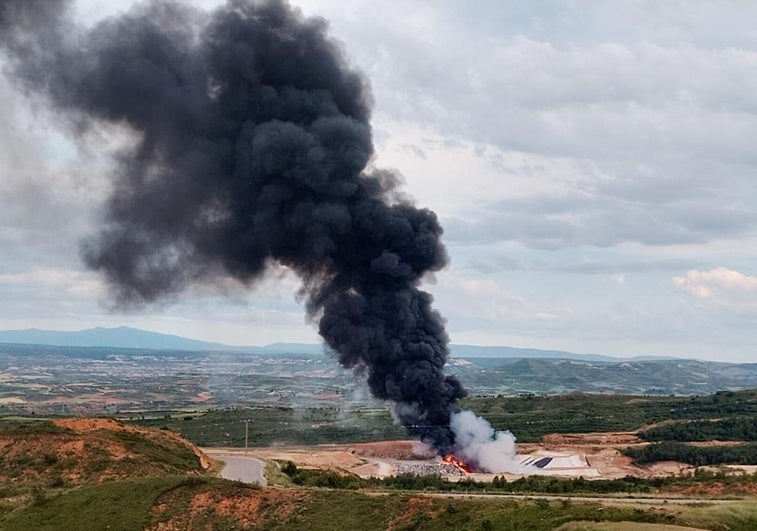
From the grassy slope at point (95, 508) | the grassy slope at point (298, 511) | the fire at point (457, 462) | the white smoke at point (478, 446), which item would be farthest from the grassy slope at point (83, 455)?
the white smoke at point (478, 446)

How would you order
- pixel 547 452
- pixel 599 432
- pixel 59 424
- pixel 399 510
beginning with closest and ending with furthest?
pixel 399 510, pixel 59 424, pixel 547 452, pixel 599 432

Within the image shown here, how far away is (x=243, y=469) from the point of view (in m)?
63.2

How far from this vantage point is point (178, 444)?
65.1 meters

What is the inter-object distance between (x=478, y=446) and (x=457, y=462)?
2456 millimetres

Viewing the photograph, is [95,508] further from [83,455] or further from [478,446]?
[478,446]

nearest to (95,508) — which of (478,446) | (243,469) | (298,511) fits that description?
(298,511)

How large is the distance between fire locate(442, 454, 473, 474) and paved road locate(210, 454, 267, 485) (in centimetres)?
1720

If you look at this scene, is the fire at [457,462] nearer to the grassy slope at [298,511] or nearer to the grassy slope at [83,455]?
the grassy slope at [83,455]

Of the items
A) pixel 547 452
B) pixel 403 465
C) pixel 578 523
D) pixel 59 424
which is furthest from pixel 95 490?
pixel 547 452

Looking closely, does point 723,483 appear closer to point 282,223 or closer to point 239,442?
point 282,223

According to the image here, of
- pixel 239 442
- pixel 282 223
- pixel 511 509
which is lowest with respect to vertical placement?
pixel 239 442

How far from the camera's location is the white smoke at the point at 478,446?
242 ft

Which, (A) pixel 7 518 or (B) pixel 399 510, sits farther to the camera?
(A) pixel 7 518

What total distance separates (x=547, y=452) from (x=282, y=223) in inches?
1721
